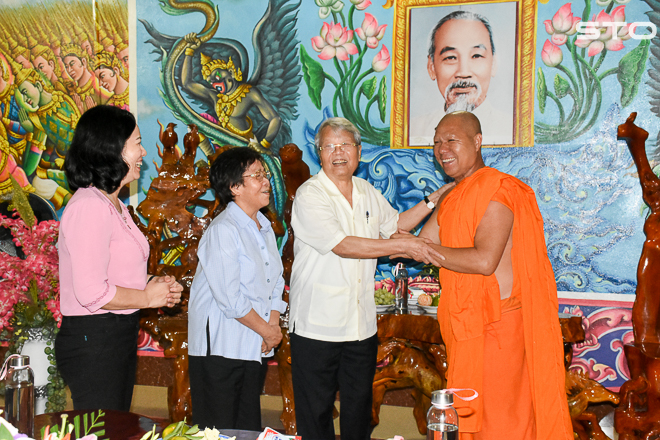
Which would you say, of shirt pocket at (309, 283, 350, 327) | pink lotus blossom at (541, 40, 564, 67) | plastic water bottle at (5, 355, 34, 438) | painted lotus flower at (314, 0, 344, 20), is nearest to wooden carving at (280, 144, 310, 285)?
painted lotus flower at (314, 0, 344, 20)

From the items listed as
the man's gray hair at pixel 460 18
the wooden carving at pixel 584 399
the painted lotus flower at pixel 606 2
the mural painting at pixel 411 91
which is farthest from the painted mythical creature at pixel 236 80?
the wooden carving at pixel 584 399

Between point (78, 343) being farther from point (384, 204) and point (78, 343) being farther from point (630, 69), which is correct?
point (630, 69)

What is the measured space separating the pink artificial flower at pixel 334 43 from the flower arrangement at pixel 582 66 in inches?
47.9

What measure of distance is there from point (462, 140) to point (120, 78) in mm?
2831

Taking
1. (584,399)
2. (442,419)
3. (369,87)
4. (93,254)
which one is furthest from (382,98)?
(442,419)

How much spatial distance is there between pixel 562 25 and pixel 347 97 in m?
1.37

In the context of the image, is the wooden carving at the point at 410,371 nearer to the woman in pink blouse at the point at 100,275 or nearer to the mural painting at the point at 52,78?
the woman in pink blouse at the point at 100,275

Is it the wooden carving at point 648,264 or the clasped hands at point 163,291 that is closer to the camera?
the clasped hands at point 163,291

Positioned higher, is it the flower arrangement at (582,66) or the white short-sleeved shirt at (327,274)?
the flower arrangement at (582,66)

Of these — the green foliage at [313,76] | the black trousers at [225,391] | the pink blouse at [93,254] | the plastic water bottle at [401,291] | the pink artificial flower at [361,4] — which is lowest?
the black trousers at [225,391]

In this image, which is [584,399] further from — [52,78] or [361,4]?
[52,78]

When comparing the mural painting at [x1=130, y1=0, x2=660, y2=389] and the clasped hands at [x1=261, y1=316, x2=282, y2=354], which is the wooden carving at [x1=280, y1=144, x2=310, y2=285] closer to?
the mural painting at [x1=130, y1=0, x2=660, y2=389]

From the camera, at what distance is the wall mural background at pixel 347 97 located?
11.1 ft

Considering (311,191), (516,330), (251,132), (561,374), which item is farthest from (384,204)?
(251,132)
